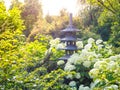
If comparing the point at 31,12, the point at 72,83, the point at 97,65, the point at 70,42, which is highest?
the point at 31,12

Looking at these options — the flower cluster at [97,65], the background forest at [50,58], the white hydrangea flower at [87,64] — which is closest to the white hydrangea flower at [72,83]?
the background forest at [50,58]

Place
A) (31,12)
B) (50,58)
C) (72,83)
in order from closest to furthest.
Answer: (72,83)
(50,58)
(31,12)

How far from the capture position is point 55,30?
15352 millimetres

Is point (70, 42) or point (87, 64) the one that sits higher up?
point (70, 42)

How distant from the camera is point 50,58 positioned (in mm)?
6996

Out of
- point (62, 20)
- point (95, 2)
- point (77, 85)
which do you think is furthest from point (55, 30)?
point (77, 85)

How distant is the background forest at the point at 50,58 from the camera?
2406 mm

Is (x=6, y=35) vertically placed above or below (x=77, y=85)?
above

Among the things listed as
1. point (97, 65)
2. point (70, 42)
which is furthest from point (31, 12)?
point (97, 65)

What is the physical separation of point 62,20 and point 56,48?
8220 mm

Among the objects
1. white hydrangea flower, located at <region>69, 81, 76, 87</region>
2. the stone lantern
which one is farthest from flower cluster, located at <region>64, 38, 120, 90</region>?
the stone lantern

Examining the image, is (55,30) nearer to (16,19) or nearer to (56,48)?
(56,48)

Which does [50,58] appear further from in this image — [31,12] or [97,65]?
[31,12]

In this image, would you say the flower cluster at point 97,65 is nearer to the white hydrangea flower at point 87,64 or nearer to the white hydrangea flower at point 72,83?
the white hydrangea flower at point 87,64
